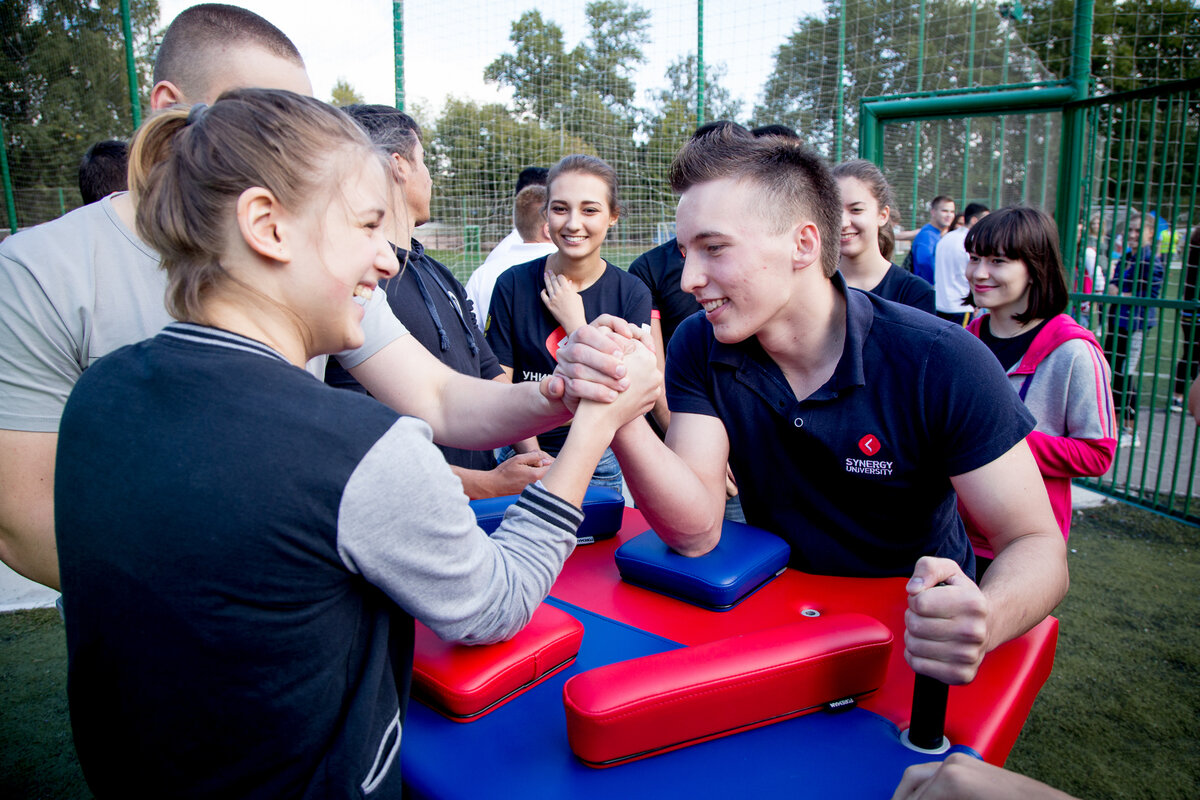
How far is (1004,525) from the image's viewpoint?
5.44 ft

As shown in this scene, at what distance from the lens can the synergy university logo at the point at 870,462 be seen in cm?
183

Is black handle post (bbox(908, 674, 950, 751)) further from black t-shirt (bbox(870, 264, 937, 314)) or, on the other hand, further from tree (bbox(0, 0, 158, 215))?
tree (bbox(0, 0, 158, 215))

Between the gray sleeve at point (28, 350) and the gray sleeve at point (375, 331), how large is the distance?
0.63 meters

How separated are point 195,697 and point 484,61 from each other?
26.3 feet

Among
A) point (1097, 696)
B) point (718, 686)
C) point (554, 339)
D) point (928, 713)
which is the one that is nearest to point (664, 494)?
point (718, 686)

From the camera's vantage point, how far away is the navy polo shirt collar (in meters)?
1.87

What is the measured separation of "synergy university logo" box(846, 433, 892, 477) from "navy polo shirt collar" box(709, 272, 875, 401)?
0.48ft

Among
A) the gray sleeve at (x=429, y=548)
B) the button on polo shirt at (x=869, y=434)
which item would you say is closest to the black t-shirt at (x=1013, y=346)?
the button on polo shirt at (x=869, y=434)

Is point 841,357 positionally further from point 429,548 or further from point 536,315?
point 536,315

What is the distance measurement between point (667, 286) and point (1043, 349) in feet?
6.53

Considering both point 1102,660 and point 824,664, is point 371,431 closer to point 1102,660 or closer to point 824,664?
point 824,664

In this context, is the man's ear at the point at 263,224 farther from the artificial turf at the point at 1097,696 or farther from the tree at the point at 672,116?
the tree at the point at 672,116

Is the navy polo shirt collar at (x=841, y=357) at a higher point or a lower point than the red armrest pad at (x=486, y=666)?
higher

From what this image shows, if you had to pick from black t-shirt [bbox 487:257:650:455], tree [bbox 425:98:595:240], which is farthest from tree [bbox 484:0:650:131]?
black t-shirt [bbox 487:257:650:455]
